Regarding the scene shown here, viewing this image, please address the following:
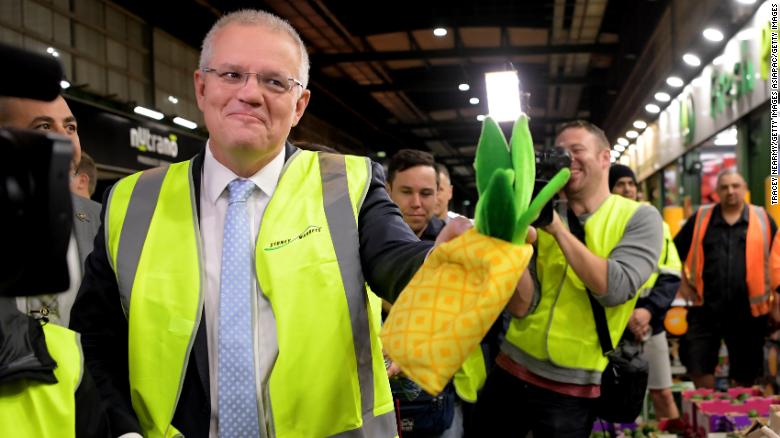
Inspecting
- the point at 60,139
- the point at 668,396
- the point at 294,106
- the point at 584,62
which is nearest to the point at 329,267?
the point at 294,106

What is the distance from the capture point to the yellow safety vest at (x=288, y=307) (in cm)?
133

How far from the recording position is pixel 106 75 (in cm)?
839

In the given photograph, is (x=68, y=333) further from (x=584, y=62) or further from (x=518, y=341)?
(x=584, y=62)

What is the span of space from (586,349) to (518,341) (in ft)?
0.80

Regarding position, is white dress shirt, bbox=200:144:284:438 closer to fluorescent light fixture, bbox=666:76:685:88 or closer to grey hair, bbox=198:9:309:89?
grey hair, bbox=198:9:309:89

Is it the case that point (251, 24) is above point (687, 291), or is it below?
above

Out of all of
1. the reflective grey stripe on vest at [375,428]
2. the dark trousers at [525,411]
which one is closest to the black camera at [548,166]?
the reflective grey stripe on vest at [375,428]

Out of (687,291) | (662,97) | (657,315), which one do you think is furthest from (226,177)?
(662,97)

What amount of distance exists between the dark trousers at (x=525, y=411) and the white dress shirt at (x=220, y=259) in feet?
4.86

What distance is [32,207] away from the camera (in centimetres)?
74

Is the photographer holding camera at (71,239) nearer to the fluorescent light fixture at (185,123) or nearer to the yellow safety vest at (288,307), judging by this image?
the yellow safety vest at (288,307)

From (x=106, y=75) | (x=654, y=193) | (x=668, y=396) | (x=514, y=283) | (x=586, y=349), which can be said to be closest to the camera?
(x=514, y=283)

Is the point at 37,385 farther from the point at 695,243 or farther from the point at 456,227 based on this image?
the point at 695,243

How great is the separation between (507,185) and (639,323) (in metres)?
2.33
